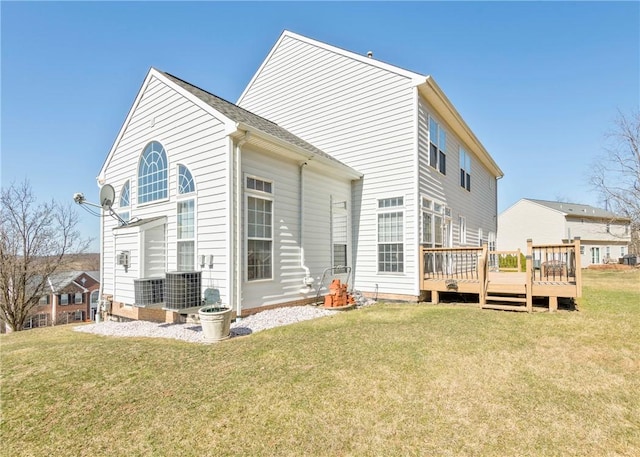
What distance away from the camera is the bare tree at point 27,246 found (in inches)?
808

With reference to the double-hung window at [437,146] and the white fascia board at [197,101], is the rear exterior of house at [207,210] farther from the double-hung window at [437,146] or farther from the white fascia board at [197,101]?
the double-hung window at [437,146]

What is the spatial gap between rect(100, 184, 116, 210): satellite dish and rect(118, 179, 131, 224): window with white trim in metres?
0.54

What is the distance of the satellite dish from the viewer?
9.06 metres

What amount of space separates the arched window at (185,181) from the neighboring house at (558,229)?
1439 inches

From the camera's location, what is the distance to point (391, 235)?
10203 millimetres

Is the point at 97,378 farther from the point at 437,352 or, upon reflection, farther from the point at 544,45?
the point at 544,45

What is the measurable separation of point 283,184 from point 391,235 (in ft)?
12.7

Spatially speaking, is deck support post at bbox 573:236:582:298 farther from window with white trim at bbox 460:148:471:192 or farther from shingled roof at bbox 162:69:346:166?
window with white trim at bbox 460:148:471:192

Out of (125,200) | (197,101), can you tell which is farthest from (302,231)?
(125,200)

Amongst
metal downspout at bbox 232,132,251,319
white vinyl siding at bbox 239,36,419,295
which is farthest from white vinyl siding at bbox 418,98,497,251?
metal downspout at bbox 232,132,251,319

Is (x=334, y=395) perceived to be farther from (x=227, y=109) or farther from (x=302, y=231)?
(x=227, y=109)

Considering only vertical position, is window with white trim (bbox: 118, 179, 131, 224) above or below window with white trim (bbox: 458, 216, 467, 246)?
above

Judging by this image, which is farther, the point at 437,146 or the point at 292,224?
the point at 437,146

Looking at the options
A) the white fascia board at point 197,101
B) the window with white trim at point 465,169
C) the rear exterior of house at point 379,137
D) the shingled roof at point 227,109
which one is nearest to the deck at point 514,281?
the rear exterior of house at point 379,137
